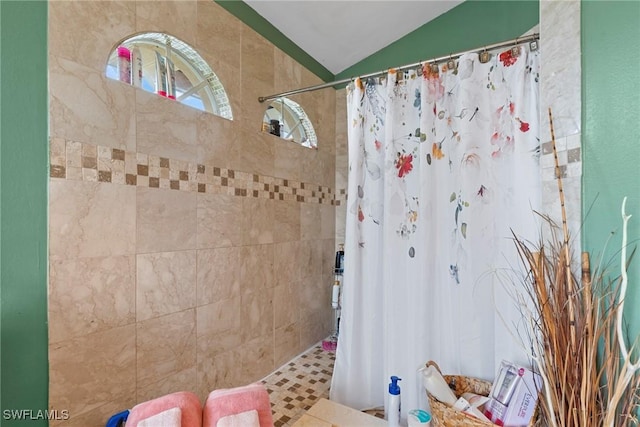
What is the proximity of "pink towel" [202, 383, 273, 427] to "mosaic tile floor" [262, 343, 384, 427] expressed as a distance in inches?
21.2

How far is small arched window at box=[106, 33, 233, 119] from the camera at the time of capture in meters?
1.23

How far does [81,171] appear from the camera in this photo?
1.06 meters

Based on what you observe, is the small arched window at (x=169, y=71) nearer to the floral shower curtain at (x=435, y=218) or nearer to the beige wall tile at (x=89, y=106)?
the beige wall tile at (x=89, y=106)

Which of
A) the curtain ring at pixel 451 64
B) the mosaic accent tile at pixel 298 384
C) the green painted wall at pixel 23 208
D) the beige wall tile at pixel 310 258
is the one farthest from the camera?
the beige wall tile at pixel 310 258

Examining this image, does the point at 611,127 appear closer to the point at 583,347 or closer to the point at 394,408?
the point at 583,347

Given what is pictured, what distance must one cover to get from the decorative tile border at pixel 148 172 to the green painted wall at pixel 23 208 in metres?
0.06

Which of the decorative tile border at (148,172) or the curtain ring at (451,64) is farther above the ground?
the curtain ring at (451,64)

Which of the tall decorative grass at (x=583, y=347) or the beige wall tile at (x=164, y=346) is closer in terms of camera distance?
the tall decorative grass at (x=583, y=347)

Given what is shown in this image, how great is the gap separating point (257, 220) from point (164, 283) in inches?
24.1

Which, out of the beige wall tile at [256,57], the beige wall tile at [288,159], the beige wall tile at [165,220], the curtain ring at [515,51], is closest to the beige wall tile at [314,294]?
the beige wall tile at [288,159]

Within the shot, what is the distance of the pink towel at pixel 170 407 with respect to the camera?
91cm

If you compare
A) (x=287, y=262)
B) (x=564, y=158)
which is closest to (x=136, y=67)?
(x=287, y=262)

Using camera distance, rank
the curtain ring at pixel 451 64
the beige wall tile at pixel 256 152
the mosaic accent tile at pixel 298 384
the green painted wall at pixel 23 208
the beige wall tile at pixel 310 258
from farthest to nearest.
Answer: the beige wall tile at pixel 310 258 < the beige wall tile at pixel 256 152 < the mosaic accent tile at pixel 298 384 < the curtain ring at pixel 451 64 < the green painted wall at pixel 23 208

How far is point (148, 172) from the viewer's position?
49.3 inches
